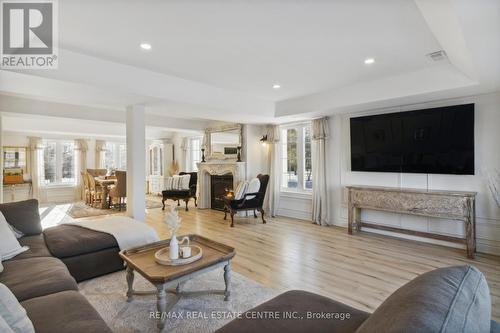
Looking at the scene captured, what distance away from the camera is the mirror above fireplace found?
6801 millimetres

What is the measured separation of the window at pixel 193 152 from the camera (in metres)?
9.24

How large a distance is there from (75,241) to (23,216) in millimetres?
765

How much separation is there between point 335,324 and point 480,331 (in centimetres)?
70

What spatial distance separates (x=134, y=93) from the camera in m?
Answer: 3.54

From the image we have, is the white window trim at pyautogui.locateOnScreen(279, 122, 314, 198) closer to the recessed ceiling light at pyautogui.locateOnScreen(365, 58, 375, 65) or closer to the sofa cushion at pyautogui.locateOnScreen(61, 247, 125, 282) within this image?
the recessed ceiling light at pyautogui.locateOnScreen(365, 58, 375, 65)

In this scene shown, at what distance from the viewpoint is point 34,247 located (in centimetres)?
258

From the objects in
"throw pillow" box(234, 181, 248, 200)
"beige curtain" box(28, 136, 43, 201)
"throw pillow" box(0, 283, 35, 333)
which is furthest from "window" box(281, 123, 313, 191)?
"beige curtain" box(28, 136, 43, 201)

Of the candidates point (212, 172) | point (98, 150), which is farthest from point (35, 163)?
point (212, 172)

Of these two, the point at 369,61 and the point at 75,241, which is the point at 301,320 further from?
the point at 369,61

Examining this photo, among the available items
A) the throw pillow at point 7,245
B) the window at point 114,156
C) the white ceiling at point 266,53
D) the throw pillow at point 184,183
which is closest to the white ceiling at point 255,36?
the white ceiling at point 266,53

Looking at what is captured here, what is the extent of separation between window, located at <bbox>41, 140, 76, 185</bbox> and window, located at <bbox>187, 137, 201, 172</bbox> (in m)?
4.08

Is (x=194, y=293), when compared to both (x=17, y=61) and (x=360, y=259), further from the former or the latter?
(x=17, y=61)

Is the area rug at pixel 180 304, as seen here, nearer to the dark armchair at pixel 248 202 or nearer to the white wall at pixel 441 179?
the dark armchair at pixel 248 202

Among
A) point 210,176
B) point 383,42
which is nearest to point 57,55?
point 383,42
